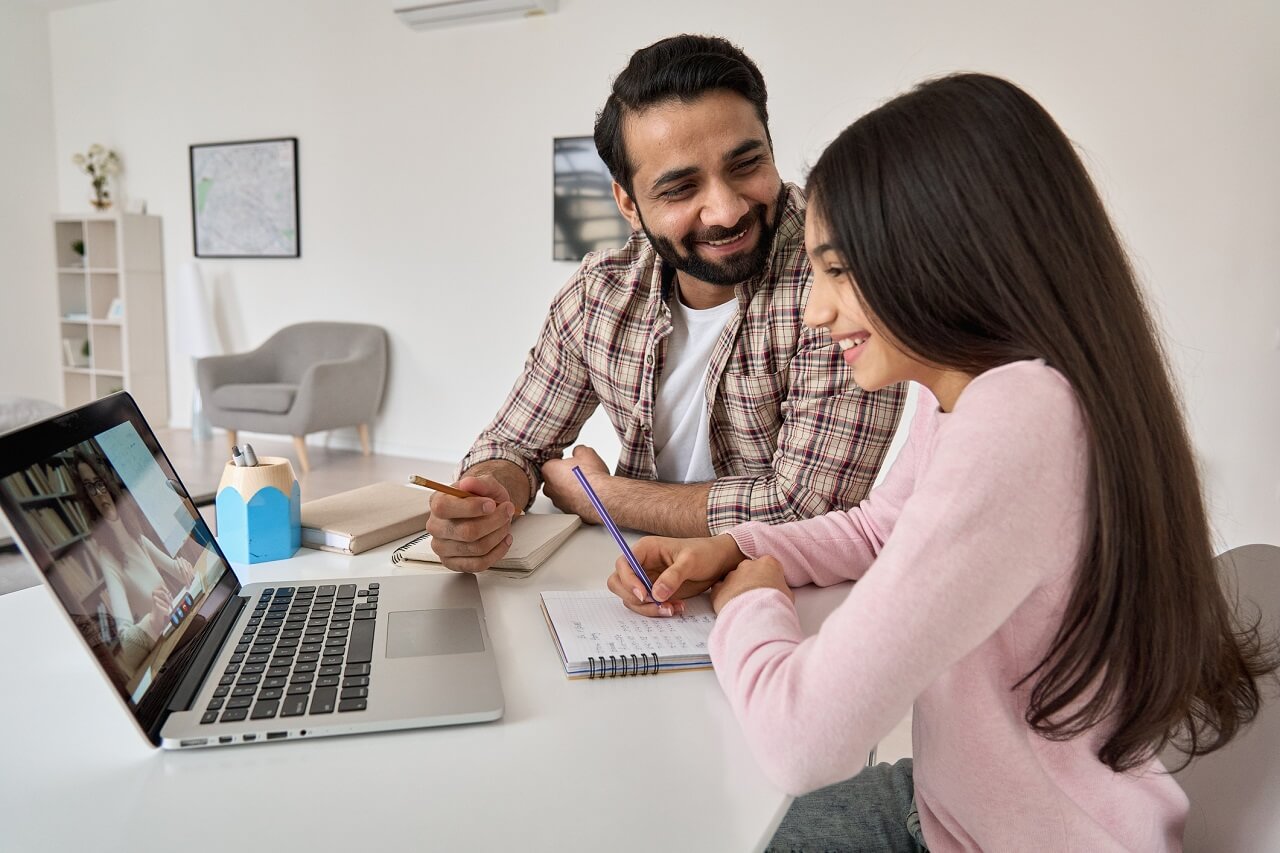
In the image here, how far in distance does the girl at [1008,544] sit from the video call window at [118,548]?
1.53 feet

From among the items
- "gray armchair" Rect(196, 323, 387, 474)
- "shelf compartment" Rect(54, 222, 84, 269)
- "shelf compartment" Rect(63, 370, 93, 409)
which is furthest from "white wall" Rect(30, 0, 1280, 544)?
"shelf compartment" Rect(63, 370, 93, 409)

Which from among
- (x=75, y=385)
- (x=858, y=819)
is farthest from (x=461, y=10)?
(x=858, y=819)

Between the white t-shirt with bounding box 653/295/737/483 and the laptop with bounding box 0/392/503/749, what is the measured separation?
717 mm

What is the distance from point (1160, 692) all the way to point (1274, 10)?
143 inches

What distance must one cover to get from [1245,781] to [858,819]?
356 millimetres

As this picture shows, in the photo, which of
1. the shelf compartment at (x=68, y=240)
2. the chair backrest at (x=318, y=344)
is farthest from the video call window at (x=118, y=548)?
the shelf compartment at (x=68, y=240)

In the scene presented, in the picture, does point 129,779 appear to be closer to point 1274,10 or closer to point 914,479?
point 914,479

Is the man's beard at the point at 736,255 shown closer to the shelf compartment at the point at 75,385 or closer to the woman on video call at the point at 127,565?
the woman on video call at the point at 127,565

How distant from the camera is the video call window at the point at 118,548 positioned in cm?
62

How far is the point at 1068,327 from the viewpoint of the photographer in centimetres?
67

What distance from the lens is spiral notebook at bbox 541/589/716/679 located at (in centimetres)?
82

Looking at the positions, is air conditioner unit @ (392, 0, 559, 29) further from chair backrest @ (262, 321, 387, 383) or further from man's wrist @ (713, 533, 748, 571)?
man's wrist @ (713, 533, 748, 571)

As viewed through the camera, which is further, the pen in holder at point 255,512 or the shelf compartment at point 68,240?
the shelf compartment at point 68,240

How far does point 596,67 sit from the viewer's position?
15.0ft
